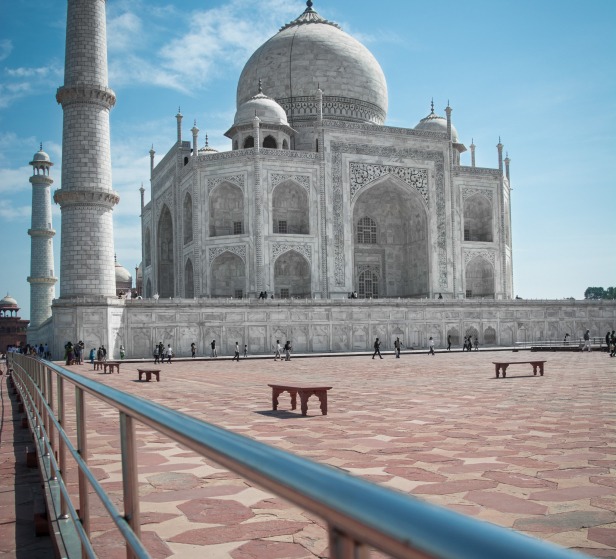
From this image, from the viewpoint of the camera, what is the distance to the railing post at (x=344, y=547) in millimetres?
736

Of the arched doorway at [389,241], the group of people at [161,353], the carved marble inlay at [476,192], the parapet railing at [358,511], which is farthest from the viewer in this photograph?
the carved marble inlay at [476,192]

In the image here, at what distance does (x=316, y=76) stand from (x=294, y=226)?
8972 mm

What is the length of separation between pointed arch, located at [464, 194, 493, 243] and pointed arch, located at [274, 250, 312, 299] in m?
9.57

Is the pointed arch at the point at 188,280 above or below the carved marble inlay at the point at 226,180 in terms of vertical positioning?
below

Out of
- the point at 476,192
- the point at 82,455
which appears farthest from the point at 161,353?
the point at 82,455

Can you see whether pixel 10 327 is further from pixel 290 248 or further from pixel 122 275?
pixel 290 248

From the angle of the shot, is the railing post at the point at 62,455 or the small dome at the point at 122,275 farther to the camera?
the small dome at the point at 122,275

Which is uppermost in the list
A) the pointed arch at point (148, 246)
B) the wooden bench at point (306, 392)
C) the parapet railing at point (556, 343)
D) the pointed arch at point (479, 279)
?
the pointed arch at point (148, 246)

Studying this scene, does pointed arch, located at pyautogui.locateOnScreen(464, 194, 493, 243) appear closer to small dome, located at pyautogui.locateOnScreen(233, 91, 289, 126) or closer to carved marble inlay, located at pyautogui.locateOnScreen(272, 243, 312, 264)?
carved marble inlay, located at pyautogui.locateOnScreen(272, 243, 312, 264)

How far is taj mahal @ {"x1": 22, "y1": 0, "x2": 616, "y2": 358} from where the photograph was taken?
21.9 m

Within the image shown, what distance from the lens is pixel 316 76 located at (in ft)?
117

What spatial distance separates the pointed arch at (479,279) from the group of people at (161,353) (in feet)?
56.5

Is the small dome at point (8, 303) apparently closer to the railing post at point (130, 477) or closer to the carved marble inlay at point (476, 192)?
the carved marble inlay at point (476, 192)

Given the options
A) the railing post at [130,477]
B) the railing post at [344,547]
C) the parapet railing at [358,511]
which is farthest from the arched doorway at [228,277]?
the railing post at [344,547]
